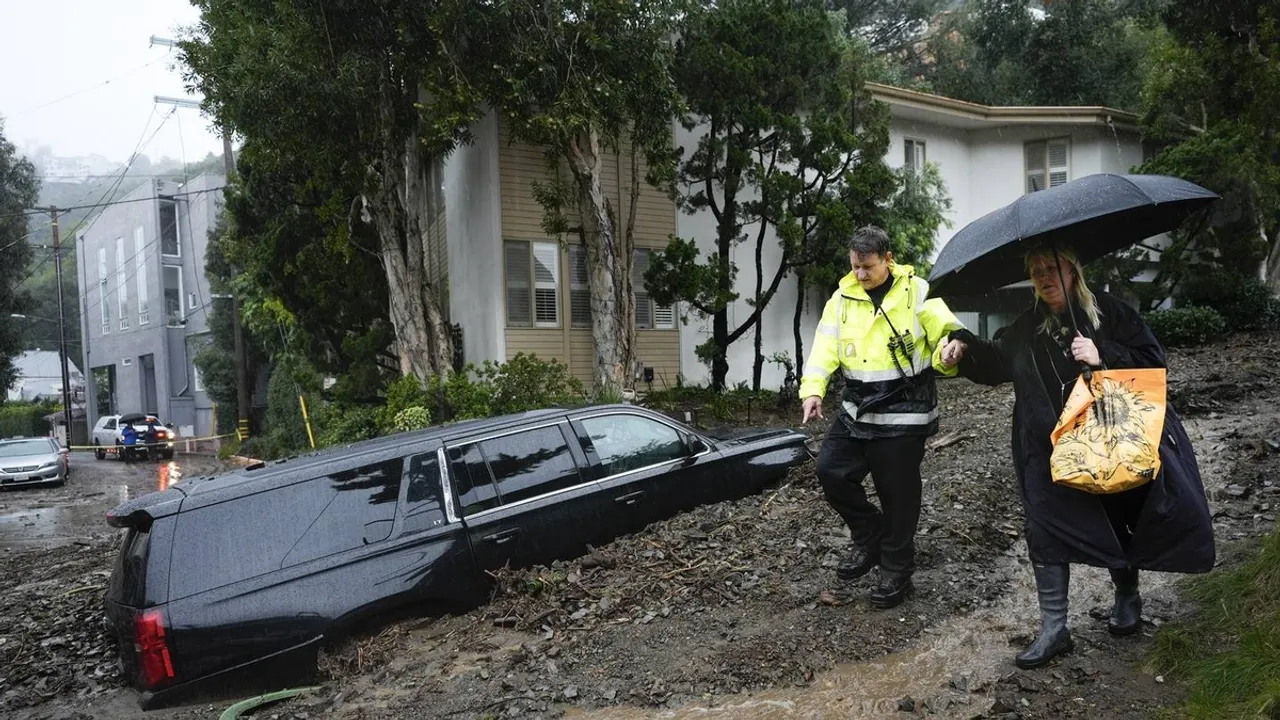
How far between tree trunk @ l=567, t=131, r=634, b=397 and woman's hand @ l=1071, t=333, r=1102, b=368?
34.5 feet

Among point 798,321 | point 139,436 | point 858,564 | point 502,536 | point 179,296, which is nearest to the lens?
point 858,564

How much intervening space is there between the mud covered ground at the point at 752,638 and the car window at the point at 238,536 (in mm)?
648

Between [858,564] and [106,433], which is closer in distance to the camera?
[858,564]

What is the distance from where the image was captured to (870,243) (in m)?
4.50

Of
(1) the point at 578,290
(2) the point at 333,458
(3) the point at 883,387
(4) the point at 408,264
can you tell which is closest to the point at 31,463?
(4) the point at 408,264

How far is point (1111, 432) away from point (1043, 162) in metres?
18.9

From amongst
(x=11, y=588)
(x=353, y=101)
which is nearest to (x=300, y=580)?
(x=11, y=588)

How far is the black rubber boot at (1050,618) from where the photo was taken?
383 centimetres

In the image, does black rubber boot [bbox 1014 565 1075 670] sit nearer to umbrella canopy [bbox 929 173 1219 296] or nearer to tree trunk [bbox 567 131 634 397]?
umbrella canopy [bbox 929 173 1219 296]

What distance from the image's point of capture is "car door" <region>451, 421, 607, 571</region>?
5.49 m

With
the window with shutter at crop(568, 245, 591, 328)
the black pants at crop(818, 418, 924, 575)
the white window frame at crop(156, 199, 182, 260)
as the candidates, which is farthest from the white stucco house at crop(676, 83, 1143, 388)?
the white window frame at crop(156, 199, 182, 260)

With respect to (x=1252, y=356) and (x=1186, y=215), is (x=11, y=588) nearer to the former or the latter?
(x=1186, y=215)

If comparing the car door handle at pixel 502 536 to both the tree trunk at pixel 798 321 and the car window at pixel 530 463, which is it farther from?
the tree trunk at pixel 798 321

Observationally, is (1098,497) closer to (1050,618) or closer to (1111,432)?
(1111,432)
